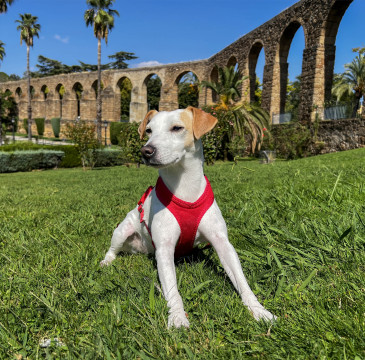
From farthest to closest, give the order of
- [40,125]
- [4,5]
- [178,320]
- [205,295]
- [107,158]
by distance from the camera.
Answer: [40,125], [4,5], [107,158], [205,295], [178,320]

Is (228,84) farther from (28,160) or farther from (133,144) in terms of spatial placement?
(28,160)

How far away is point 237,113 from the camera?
53.7 feet

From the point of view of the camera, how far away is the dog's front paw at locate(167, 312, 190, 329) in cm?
148

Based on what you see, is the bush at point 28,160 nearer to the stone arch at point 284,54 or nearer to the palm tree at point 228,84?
the palm tree at point 228,84

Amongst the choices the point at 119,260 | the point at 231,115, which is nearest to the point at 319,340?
the point at 119,260

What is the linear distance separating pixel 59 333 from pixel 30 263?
1064 millimetres

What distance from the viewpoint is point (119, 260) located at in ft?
7.89

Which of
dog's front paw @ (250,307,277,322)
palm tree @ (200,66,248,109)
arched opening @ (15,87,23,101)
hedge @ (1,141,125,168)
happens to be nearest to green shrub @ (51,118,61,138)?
arched opening @ (15,87,23,101)

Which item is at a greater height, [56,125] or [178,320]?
[56,125]

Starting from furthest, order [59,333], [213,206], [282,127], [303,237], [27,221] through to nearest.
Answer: [282,127]
[27,221]
[303,237]
[213,206]
[59,333]

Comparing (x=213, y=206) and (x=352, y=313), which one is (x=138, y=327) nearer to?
(x=213, y=206)

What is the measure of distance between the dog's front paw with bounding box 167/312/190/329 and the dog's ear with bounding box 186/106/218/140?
100 centimetres

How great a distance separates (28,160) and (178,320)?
1970 centimetres

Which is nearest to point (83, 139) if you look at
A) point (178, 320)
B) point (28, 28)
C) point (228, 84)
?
point (228, 84)
